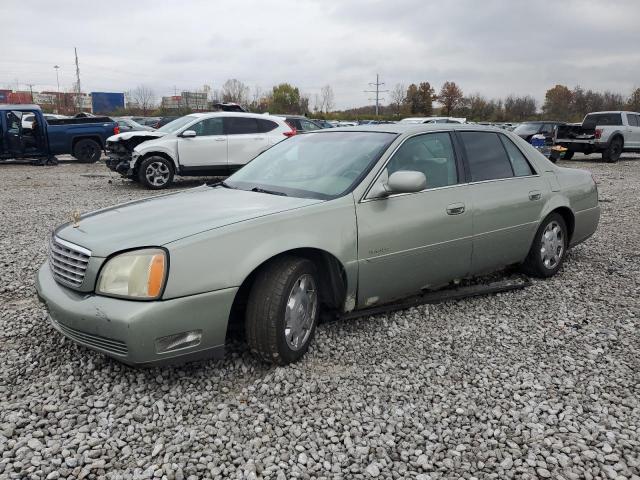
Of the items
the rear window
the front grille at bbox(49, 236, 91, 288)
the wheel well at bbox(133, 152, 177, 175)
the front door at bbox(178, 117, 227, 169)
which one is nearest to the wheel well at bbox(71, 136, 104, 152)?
the wheel well at bbox(133, 152, 177, 175)

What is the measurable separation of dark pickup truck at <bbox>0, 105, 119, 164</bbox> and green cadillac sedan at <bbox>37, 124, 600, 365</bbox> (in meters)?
14.4

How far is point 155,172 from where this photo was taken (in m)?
11.3

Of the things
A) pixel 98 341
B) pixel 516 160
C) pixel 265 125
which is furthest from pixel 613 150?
pixel 98 341

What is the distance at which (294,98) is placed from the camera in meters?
83.6

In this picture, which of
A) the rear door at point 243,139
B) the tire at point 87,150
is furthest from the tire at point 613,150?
the tire at point 87,150

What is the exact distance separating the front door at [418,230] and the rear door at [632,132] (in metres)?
18.0

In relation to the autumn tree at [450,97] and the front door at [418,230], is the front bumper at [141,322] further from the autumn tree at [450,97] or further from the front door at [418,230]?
the autumn tree at [450,97]

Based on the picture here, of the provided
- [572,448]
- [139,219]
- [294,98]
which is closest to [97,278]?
[139,219]

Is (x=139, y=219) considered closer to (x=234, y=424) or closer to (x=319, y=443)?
(x=234, y=424)

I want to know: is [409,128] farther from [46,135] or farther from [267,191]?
[46,135]

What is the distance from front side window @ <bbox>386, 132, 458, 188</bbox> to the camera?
12.6ft

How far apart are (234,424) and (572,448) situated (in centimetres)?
166

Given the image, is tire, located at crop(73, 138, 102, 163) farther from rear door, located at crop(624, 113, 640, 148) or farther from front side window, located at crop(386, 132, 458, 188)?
rear door, located at crop(624, 113, 640, 148)

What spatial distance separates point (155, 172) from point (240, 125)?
2.15 m
